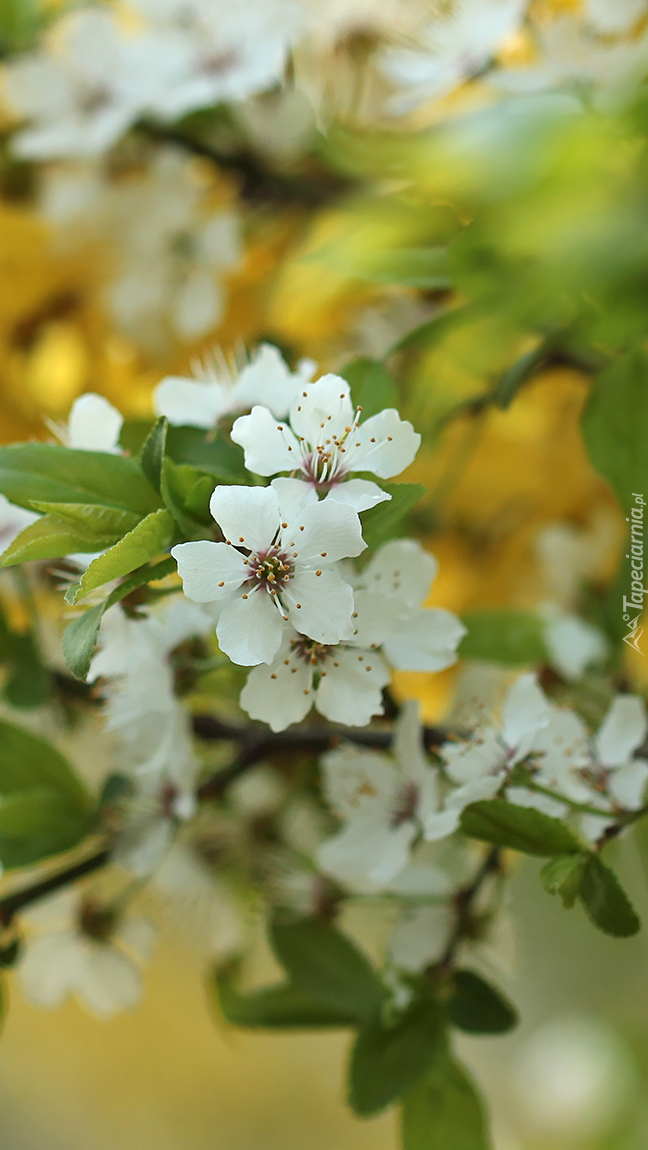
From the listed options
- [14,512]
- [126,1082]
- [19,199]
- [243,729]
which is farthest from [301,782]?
[126,1082]

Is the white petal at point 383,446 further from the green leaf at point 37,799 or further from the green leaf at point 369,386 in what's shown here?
the green leaf at point 37,799

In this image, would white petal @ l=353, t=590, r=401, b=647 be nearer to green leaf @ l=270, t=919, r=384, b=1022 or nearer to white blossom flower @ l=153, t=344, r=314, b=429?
white blossom flower @ l=153, t=344, r=314, b=429

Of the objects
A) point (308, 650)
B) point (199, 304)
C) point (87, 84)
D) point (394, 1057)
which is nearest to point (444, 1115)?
point (394, 1057)

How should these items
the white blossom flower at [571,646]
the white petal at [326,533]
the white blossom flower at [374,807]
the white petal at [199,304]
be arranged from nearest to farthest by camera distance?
the white petal at [326,533], the white blossom flower at [374,807], the white blossom flower at [571,646], the white petal at [199,304]

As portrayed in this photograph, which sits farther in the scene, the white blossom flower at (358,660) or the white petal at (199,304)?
the white petal at (199,304)

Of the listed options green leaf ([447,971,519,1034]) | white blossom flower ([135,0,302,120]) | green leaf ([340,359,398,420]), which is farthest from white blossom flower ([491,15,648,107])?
green leaf ([447,971,519,1034])

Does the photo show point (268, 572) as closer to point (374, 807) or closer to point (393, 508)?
point (393, 508)

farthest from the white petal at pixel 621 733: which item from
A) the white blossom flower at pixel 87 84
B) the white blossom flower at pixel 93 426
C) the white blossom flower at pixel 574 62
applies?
the white blossom flower at pixel 87 84
